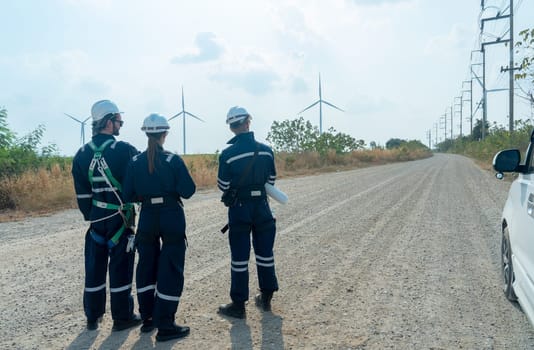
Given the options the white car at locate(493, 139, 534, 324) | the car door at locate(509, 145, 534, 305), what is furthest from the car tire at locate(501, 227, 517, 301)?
the car door at locate(509, 145, 534, 305)

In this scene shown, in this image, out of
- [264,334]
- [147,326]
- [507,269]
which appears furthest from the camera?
[507,269]

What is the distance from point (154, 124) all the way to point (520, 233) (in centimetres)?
351

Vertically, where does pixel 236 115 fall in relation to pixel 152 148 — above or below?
above

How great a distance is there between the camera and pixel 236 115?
4.81 metres

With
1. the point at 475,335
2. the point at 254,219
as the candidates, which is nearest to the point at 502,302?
the point at 475,335

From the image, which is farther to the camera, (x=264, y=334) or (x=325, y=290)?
(x=325, y=290)

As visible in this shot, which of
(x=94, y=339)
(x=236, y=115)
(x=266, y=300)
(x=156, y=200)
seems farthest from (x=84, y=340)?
(x=236, y=115)

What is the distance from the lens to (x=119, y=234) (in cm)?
449

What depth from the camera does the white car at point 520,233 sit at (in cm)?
374

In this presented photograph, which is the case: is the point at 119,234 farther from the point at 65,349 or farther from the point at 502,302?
the point at 502,302

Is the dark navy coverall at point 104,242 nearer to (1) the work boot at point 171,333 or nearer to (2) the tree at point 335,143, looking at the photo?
(1) the work boot at point 171,333

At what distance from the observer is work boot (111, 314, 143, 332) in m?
4.50

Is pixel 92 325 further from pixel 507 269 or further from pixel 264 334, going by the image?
pixel 507 269

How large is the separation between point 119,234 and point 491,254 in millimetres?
5597
